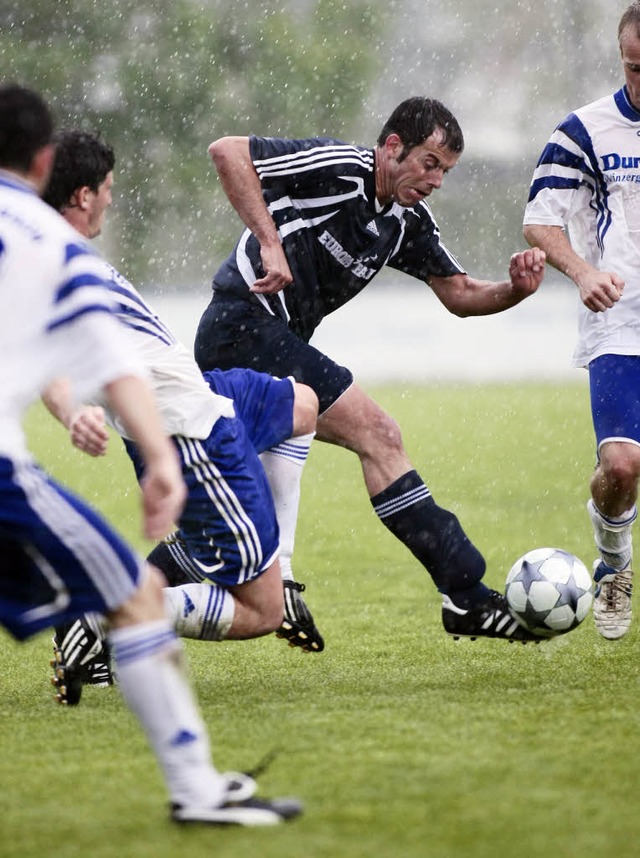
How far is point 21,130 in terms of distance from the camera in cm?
302

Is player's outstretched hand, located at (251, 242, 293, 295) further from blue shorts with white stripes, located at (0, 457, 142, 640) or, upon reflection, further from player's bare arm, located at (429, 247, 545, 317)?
blue shorts with white stripes, located at (0, 457, 142, 640)

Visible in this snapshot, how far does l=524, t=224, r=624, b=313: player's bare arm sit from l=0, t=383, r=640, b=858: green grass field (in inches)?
50.1

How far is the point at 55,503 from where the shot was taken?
9.66 feet

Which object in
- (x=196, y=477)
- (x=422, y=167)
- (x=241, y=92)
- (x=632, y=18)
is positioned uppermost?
(x=241, y=92)

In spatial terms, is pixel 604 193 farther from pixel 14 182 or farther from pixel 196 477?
pixel 14 182

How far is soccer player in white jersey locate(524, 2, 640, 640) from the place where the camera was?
5.25 meters

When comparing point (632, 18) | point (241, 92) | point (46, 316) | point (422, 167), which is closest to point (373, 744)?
point (46, 316)

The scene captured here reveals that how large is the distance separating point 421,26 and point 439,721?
2841 centimetres

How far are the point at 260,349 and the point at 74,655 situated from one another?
135cm

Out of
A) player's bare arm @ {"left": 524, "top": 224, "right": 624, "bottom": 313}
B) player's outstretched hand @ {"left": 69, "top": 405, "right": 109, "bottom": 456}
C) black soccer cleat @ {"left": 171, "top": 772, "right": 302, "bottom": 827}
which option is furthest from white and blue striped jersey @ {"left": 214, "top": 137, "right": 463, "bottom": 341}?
black soccer cleat @ {"left": 171, "top": 772, "right": 302, "bottom": 827}

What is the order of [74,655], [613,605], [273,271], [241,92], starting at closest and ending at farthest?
[74,655], [273,271], [613,605], [241,92]

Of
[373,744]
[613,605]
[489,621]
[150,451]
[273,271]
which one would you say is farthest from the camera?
[613,605]

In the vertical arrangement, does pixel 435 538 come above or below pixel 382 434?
below

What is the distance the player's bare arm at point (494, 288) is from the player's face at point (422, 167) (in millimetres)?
402
